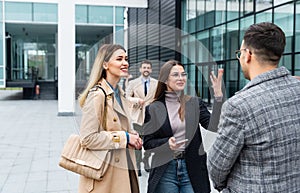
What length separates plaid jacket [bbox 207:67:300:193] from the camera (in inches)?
57.2

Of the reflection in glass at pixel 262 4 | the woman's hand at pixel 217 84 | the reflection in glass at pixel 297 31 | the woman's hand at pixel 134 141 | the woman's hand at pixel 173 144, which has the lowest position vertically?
the woman's hand at pixel 173 144

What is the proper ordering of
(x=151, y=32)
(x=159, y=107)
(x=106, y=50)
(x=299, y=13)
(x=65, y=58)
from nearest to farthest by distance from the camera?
1. (x=106, y=50)
2. (x=159, y=107)
3. (x=299, y=13)
4. (x=65, y=58)
5. (x=151, y=32)

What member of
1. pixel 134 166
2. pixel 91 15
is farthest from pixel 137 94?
pixel 91 15

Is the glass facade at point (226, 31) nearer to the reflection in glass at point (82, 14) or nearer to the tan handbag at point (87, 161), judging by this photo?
the tan handbag at point (87, 161)

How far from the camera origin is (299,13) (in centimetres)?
880

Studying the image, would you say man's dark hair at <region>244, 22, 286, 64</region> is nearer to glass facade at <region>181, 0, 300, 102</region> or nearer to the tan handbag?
the tan handbag

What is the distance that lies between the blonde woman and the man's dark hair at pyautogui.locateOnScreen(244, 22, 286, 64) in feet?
3.51

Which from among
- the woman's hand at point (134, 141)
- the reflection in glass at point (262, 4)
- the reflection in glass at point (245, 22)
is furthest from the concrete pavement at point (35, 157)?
the reflection in glass at point (262, 4)

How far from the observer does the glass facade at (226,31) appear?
919 cm

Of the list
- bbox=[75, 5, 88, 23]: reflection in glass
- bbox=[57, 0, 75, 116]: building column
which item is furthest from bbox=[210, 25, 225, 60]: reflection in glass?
bbox=[75, 5, 88, 23]: reflection in glass

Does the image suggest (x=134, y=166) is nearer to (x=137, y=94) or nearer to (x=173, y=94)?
(x=173, y=94)

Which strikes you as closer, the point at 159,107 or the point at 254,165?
the point at 254,165

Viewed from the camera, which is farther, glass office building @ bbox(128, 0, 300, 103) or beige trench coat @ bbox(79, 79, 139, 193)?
glass office building @ bbox(128, 0, 300, 103)

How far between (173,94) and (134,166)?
67 centimetres
